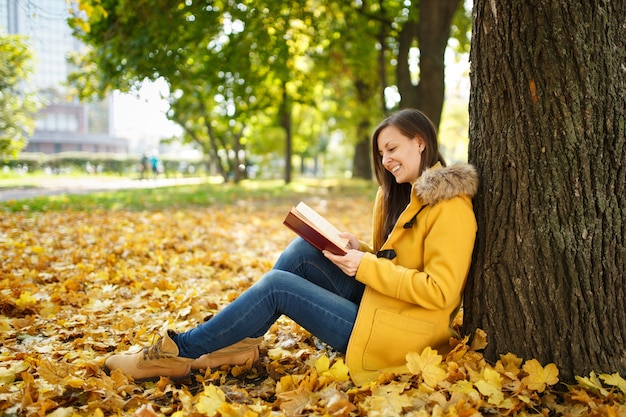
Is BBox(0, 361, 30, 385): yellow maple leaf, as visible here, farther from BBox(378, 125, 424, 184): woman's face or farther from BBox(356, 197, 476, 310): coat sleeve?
BBox(378, 125, 424, 184): woman's face

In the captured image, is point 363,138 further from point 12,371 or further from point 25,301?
point 12,371

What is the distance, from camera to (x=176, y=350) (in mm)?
2504

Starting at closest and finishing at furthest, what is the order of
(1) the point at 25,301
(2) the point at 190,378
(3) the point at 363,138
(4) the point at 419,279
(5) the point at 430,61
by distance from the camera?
(4) the point at 419,279, (2) the point at 190,378, (1) the point at 25,301, (5) the point at 430,61, (3) the point at 363,138

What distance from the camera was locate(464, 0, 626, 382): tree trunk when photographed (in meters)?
2.17

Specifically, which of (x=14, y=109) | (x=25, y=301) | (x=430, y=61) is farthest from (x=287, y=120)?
(x=25, y=301)

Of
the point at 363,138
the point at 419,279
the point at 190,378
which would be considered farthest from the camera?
the point at 363,138

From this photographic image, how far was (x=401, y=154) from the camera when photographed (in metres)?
2.65

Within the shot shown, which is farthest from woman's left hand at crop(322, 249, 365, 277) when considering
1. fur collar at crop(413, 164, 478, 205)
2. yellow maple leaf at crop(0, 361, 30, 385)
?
yellow maple leaf at crop(0, 361, 30, 385)

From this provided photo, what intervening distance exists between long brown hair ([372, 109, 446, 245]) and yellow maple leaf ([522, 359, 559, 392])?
1.01 meters

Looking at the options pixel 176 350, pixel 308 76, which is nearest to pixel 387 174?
pixel 176 350

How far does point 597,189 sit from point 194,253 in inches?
176

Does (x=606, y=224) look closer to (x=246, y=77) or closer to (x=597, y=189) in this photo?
(x=597, y=189)

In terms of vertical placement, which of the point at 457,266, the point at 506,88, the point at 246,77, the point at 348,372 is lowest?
the point at 348,372

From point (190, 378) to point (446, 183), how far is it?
1.67 m
